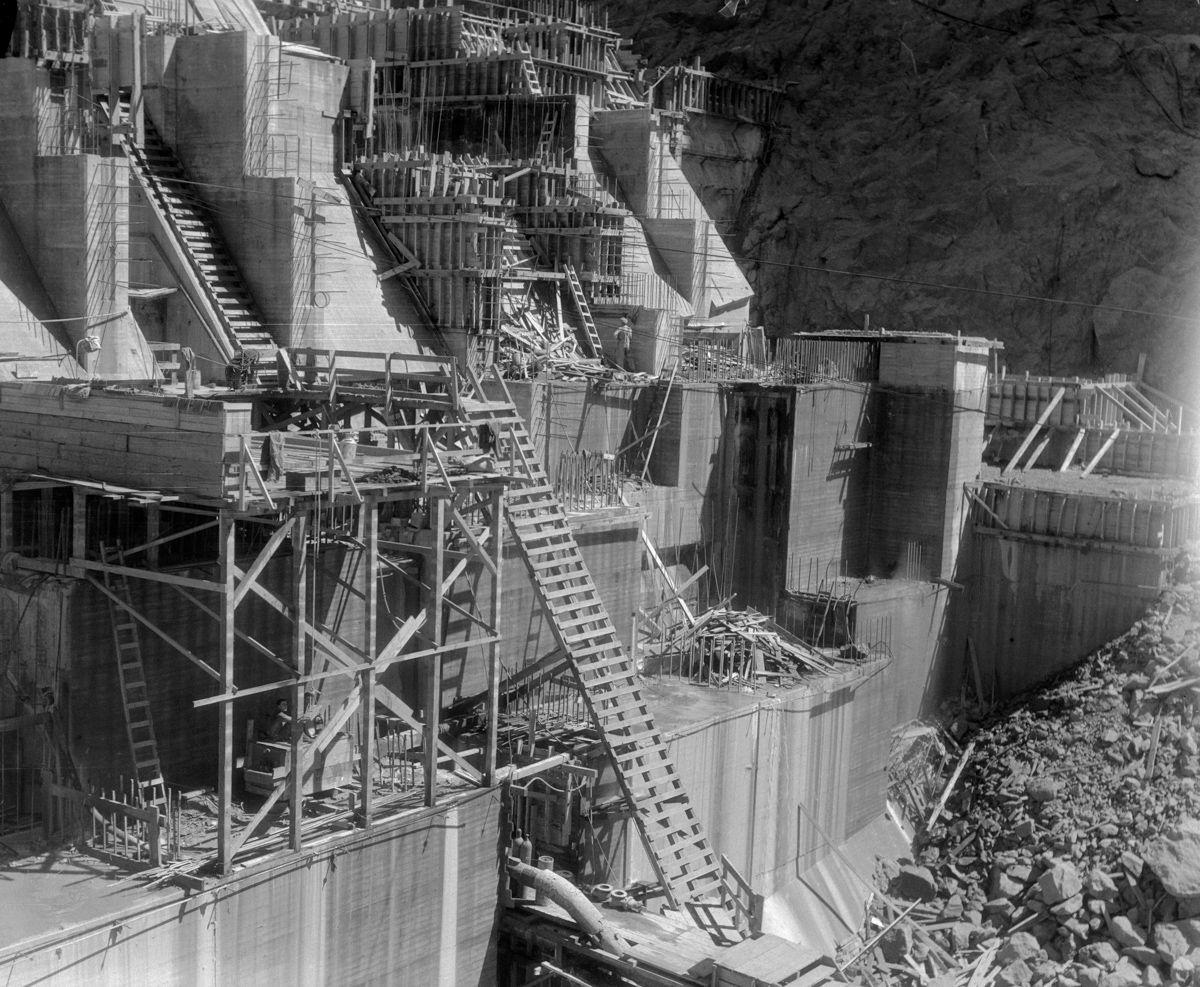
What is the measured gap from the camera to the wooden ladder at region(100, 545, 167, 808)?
19797 mm

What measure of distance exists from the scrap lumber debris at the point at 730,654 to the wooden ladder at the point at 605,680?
5271 mm

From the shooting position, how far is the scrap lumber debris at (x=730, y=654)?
2881 cm

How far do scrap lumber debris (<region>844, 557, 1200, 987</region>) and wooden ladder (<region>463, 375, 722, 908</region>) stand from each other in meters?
3.94

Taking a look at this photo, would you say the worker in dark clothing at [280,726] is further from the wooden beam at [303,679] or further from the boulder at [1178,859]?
the boulder at [1178,859]

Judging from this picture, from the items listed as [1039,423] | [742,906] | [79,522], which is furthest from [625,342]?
[79,522]

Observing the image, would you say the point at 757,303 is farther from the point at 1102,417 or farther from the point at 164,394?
the point at 164,394

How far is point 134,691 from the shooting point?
20250 millimetres

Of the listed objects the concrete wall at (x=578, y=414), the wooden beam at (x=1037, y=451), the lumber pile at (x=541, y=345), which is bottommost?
the wooden beam at (x=1037, y=451)

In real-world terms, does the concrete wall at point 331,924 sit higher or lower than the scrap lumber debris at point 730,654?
lower

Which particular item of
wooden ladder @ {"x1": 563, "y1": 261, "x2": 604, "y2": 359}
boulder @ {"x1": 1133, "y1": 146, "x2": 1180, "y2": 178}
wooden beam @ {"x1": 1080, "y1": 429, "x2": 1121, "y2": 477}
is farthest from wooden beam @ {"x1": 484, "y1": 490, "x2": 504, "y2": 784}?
boulder @ {"x1": 1133, "y1": 146, "x2": 1180, "y2": 178}

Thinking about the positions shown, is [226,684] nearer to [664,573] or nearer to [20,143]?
[20,143]

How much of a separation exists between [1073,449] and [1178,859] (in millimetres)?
12062

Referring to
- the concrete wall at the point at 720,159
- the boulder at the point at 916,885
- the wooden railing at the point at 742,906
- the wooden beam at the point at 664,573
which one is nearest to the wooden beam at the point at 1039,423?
the wooden beam at the point at 664,573

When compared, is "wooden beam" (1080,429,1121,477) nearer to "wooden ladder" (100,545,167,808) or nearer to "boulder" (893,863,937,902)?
"boulder" (893,863,937,902)
